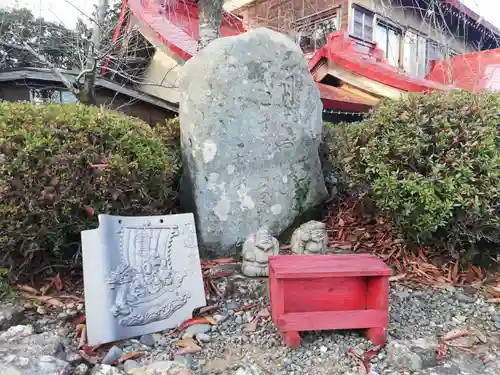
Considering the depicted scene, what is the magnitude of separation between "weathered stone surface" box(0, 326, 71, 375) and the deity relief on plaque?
0.41 meters

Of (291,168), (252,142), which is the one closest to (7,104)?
(252,142)

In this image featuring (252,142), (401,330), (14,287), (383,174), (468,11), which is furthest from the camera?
(468,11)

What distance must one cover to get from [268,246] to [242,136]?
1.09 metres

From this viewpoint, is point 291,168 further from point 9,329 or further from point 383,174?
point 9,329

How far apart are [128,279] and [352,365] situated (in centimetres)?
150

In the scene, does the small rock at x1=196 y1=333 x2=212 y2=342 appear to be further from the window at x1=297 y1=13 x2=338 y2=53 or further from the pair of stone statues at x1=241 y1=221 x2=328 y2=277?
the window at x1=297 y1=13 x2=338 y2=53

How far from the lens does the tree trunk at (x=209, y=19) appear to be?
530 cm

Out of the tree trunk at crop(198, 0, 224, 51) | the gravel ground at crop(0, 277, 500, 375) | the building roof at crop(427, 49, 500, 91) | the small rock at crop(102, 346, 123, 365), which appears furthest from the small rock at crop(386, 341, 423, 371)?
the building roof at crop(427, 49, 500, 91)

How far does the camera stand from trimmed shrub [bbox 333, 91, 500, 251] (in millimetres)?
3189

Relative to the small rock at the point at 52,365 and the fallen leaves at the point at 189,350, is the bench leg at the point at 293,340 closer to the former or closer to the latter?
the fallen leaves at the point at 189,350

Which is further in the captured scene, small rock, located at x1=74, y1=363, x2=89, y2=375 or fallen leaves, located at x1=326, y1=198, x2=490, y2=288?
fallen leaves, located at x1=326, y1=198, x2=490, y2=288

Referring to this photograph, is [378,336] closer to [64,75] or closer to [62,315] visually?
[62,315]

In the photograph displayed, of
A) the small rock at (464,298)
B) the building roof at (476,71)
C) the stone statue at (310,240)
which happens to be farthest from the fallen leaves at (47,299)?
the building roof at (476,71)

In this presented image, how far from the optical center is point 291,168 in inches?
158
